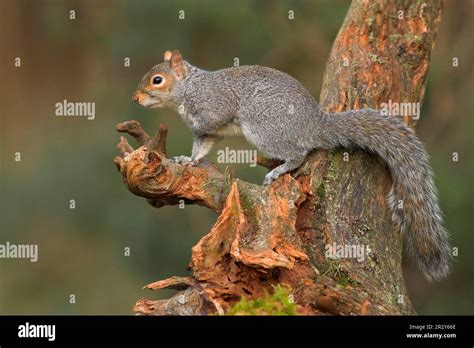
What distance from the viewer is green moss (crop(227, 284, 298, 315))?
153 inches

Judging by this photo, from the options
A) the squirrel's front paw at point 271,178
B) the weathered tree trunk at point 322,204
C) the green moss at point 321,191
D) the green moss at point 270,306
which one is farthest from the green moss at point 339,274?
the squirrel's front paw at point 271,178

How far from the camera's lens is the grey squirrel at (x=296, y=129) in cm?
486

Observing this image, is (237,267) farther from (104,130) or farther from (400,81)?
(104,130)

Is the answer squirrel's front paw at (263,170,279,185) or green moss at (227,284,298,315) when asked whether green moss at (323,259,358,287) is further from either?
squirrel's front paw at (263,170,279,185)

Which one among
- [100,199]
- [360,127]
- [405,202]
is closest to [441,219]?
[405,202]

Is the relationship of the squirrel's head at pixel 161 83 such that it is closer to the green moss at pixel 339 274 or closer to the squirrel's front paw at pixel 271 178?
the squirrel's front paw at pixel 271 178

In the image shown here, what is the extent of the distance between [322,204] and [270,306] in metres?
1.08

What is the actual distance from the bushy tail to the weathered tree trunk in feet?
0.30

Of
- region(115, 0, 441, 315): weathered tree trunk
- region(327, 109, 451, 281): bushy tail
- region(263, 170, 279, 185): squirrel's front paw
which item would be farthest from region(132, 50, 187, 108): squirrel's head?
region(327, 109, 451, 281): bushy tail

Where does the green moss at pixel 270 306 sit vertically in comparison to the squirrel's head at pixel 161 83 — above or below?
below

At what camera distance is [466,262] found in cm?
813

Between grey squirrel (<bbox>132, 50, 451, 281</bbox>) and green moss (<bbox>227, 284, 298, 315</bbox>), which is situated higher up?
grey squirrel (<bbox>132, 50, 451, 281</bbox>)

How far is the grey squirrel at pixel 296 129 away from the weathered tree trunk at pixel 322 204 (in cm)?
11

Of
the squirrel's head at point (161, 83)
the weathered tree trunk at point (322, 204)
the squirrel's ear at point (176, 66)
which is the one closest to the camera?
the weathered tree trunk at point (322, 204)
